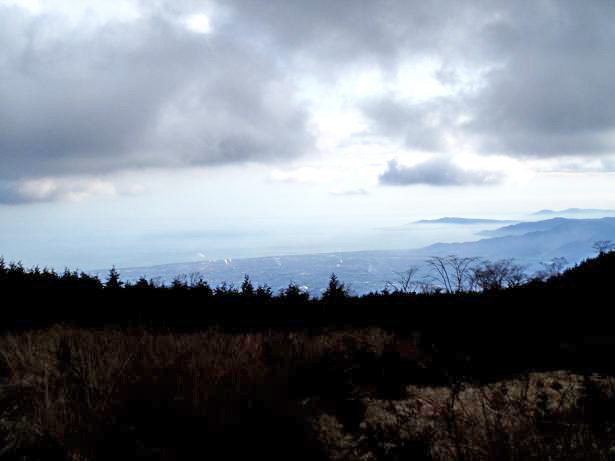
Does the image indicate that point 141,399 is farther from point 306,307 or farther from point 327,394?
point 306,307

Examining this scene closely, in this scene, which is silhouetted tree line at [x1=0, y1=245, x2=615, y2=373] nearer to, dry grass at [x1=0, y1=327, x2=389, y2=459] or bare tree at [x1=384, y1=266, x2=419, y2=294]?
bare tree at [x1=384, y1=266, x2=419, y2=294]

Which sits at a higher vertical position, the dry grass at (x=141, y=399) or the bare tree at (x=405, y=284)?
the dry grass at (x=141, y=399)

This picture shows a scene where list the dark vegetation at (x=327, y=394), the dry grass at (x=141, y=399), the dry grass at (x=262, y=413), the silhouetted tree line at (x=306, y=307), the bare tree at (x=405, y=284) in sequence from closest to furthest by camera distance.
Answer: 1. the dry grass at (x=262, y=413)
2. the dark vegetation at (x=327, y=394)
3. the dry grass at (x=141, y=399)
4. the silhouetted tree line at (x=306, y=307)
5. the bare tree at (x=405, y=284)

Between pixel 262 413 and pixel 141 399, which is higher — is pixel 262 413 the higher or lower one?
the lower one

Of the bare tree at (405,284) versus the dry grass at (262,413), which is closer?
the dry grass at (262,413)

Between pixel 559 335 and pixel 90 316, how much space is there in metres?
12.1

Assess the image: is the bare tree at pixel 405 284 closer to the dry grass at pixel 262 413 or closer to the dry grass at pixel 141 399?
the dry grass at pixel 262 413

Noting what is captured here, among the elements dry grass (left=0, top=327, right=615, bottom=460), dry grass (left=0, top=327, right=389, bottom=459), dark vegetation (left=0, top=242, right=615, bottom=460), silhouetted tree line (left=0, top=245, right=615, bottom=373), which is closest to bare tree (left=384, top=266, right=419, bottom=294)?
silhouetted tree line (left=0, top=245, right=615, bottom=373)

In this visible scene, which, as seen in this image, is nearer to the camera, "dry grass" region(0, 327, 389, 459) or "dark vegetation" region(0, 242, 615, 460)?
"dark vegetation" region(0, 242, 615, 460)

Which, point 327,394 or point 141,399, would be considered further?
point 327,394

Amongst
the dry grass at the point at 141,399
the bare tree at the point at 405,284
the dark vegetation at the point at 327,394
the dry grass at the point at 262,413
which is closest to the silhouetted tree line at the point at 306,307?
the dark vegetation at the point at 327,394

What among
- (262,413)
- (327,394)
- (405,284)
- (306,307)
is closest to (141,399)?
(262,413)

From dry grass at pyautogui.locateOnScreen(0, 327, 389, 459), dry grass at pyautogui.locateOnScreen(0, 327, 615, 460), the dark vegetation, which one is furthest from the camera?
dry grass at pyautogui.locateOnScreen(0, 327, 389, 459)

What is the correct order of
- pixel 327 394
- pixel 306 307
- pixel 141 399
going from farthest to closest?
1. pixel 306 307
2. pixel 327 394
3. pixel 141 399
